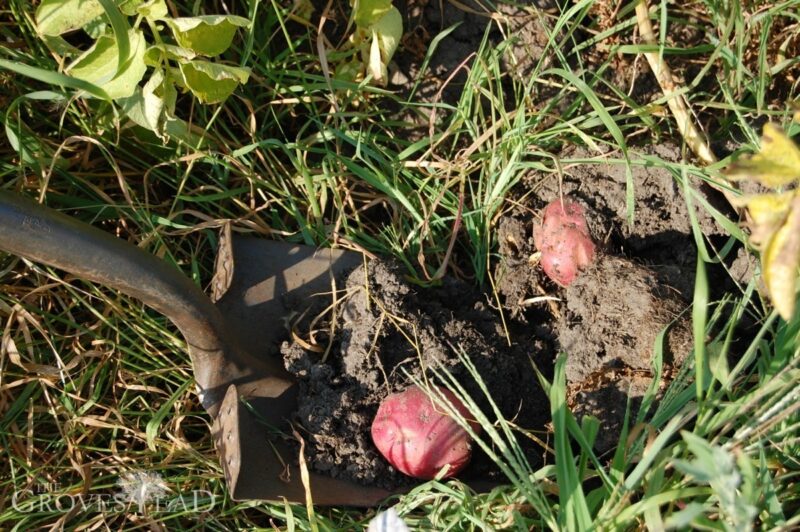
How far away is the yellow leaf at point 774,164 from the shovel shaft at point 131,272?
107cm

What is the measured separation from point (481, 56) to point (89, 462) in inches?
50.6

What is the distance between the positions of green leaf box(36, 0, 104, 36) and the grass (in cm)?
16

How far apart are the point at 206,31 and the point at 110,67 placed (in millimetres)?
204

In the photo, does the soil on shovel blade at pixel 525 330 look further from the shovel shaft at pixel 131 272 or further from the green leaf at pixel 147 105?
the green leaf at pixel 147 105

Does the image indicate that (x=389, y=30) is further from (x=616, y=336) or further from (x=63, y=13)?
(x=616, y=336)

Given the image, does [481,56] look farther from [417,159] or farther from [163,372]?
[163,372]

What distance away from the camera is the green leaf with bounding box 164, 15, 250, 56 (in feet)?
5.42

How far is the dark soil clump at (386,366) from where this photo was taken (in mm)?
1703

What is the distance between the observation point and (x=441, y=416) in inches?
63.2

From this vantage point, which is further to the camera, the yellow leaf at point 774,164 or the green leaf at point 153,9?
the green leaf at point 153,9

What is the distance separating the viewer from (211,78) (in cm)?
173

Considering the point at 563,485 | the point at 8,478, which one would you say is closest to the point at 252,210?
the point at 8,478

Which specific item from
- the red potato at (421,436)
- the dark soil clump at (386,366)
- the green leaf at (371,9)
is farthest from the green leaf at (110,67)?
the red potato at (421,436)

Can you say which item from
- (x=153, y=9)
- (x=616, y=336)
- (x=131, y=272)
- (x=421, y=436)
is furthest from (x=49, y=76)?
(x=616, y=336)
